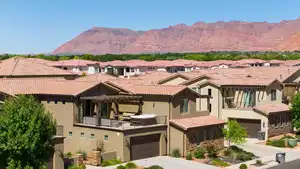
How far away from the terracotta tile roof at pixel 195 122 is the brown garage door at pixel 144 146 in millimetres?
1860

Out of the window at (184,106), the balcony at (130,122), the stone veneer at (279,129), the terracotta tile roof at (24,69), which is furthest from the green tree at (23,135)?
the stone veneer at (279,129)

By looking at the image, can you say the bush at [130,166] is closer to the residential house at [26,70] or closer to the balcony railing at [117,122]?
the balcony railing at [117,122]

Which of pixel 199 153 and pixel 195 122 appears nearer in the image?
pixel 199 153

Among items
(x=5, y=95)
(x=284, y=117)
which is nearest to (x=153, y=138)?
(x=5, y=95)

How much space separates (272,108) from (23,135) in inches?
1213

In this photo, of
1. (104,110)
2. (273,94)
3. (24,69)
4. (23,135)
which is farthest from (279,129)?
(23,135)

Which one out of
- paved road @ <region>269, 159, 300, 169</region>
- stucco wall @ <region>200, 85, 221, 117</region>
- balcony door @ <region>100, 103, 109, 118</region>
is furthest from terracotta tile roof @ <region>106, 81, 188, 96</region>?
stucco wall @ <region>200, 85, 221, 117</region>

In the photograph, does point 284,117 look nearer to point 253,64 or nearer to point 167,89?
point 167,89

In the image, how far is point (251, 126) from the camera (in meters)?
50.5

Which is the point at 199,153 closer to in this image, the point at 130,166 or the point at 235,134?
the point at 235,134

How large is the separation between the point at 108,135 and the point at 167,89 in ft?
20.5

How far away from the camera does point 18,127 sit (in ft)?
84.2

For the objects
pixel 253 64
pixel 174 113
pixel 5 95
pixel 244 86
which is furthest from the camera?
pixel 253 64

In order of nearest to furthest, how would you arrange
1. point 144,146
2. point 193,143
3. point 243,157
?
point 144,146
point 243,157
point 193,143
